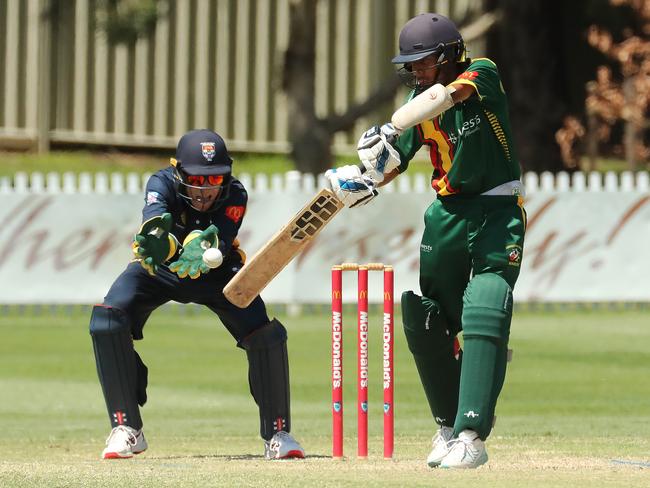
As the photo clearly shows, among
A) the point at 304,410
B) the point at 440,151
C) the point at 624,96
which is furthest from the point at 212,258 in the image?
the point at 624,96

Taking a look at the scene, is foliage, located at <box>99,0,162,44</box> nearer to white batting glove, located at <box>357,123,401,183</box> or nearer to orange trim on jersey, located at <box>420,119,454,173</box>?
orange trim on jersey, located at <box>420,119,454,173</box>

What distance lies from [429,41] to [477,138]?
0.44 metres

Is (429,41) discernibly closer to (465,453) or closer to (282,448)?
(465,453)

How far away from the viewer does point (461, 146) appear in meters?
7.19

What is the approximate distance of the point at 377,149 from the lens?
7.08 m

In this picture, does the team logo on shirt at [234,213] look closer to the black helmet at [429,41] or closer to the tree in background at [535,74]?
the black helmet at [429,41]

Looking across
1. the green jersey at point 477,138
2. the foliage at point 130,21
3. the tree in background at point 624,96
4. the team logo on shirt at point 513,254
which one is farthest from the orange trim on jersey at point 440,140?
the tree in background at point 624,96

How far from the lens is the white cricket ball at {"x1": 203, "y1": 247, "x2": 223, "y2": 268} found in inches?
297

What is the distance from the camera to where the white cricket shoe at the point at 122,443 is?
774 centimetres

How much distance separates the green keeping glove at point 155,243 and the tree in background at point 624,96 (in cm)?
1730

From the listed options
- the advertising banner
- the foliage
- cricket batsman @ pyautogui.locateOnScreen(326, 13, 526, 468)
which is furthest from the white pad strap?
the foliage

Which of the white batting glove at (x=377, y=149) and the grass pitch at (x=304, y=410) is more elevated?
the white batting glove at (x=377, y=149)

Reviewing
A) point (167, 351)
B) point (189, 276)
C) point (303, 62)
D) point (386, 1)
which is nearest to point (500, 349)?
point (189, 276)

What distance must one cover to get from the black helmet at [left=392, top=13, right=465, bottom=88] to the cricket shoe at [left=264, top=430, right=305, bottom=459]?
180 cm
